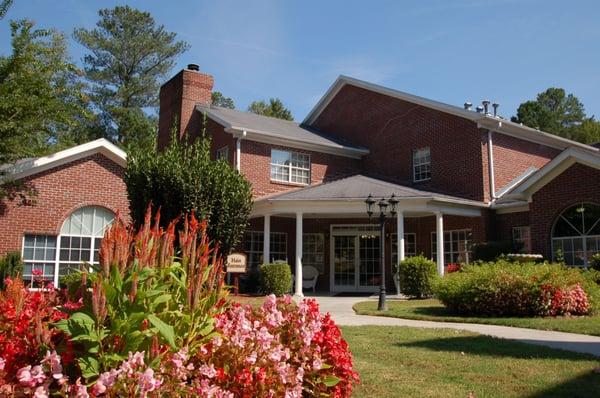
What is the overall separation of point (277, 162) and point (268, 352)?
1792 centimetres

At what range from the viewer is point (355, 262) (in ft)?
71.4

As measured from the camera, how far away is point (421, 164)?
21.5 meters

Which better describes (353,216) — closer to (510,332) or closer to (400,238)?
(400,238)

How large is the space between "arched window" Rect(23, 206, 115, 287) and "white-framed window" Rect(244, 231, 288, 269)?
580cm

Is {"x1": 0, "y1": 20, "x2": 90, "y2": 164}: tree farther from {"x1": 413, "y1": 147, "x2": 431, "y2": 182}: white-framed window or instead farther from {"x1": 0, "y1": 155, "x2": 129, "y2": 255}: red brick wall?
{"x1": 413, "y1": 147, "x2": 431, "y2": 182}: white-framed window

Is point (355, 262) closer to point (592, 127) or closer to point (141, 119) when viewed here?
point (141, 119)

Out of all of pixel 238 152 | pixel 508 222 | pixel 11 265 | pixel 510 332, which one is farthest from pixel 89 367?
pixel 508 222

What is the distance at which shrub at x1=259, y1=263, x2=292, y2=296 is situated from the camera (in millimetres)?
17234

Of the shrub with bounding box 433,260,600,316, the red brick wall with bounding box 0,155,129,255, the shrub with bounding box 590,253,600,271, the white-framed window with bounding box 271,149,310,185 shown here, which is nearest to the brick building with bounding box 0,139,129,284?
the red brick wall with bounding box 0,155,129,255

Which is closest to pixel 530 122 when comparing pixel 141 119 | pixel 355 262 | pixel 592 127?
pixel 592 127

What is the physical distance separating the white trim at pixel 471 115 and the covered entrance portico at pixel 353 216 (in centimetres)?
310

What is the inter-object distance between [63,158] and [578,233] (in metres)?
15.9

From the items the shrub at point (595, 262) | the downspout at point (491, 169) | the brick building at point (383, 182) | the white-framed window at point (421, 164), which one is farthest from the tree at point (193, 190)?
the white-framed window at point (421, 164)

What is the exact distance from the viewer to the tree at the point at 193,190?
12.7 metres
